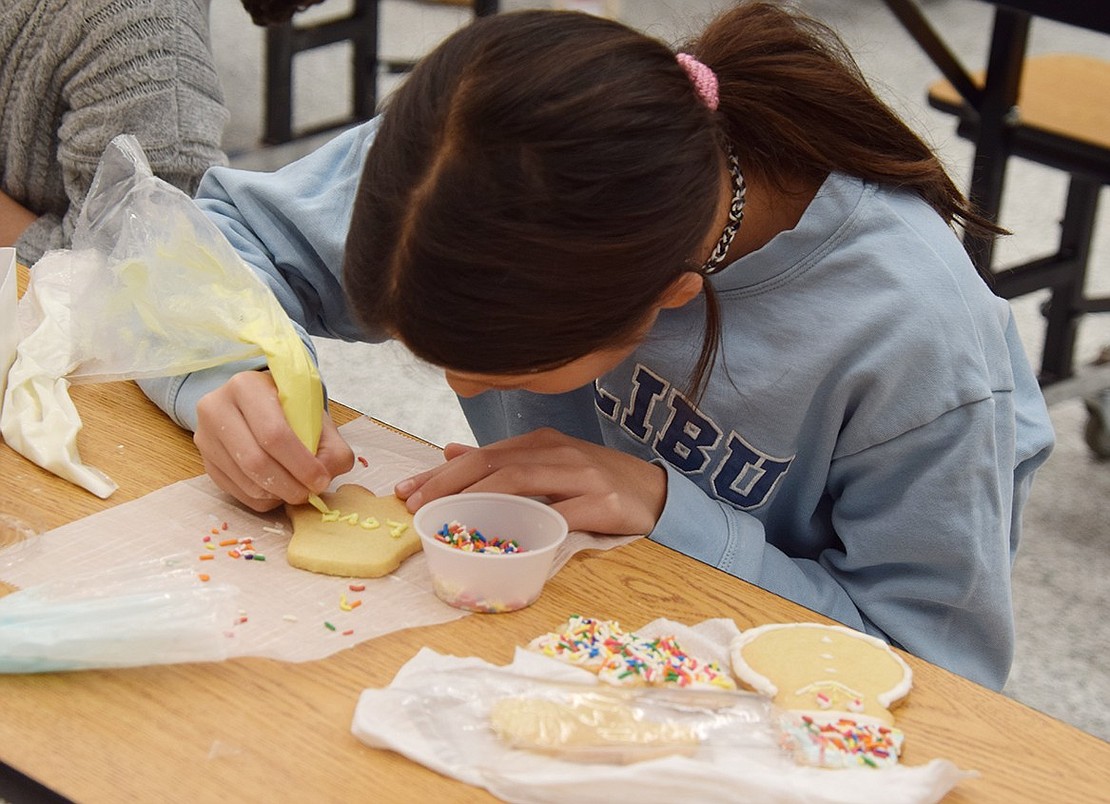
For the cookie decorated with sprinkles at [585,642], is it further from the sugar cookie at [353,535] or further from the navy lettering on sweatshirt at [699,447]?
the navy lettering on sweatshirt at [699,447]

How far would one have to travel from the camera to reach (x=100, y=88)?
1496 millimetres

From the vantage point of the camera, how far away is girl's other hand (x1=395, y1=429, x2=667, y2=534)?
0.94m

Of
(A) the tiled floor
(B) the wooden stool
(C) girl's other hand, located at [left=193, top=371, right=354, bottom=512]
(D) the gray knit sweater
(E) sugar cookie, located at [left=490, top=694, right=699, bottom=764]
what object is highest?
(D) the gray knit sweater

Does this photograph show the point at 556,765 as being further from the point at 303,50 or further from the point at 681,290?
the point at 303,50

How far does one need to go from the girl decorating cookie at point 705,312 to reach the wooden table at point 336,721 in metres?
0.08

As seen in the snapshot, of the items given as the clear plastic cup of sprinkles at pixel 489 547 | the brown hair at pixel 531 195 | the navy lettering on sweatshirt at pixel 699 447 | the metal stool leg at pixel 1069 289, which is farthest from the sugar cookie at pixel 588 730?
the metal stool leg at pixel 1069 289

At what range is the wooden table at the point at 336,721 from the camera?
69 centimetres

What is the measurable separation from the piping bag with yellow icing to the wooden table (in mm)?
163

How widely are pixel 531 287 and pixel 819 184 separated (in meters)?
0.34

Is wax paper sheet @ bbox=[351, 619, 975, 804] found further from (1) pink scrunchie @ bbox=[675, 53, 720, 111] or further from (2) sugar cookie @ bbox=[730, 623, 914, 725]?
(1) pink scrunchie @ bbox=[675, 53, 720, 111]

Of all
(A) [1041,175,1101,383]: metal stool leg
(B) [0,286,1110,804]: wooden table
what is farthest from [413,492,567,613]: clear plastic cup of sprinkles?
(A) [1041,175,1101,383]: metal stool leg

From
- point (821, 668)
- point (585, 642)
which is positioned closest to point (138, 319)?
point (585, 642)

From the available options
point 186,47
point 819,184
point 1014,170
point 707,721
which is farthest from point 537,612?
→ point 1014,170

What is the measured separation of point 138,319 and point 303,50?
7.40ft
